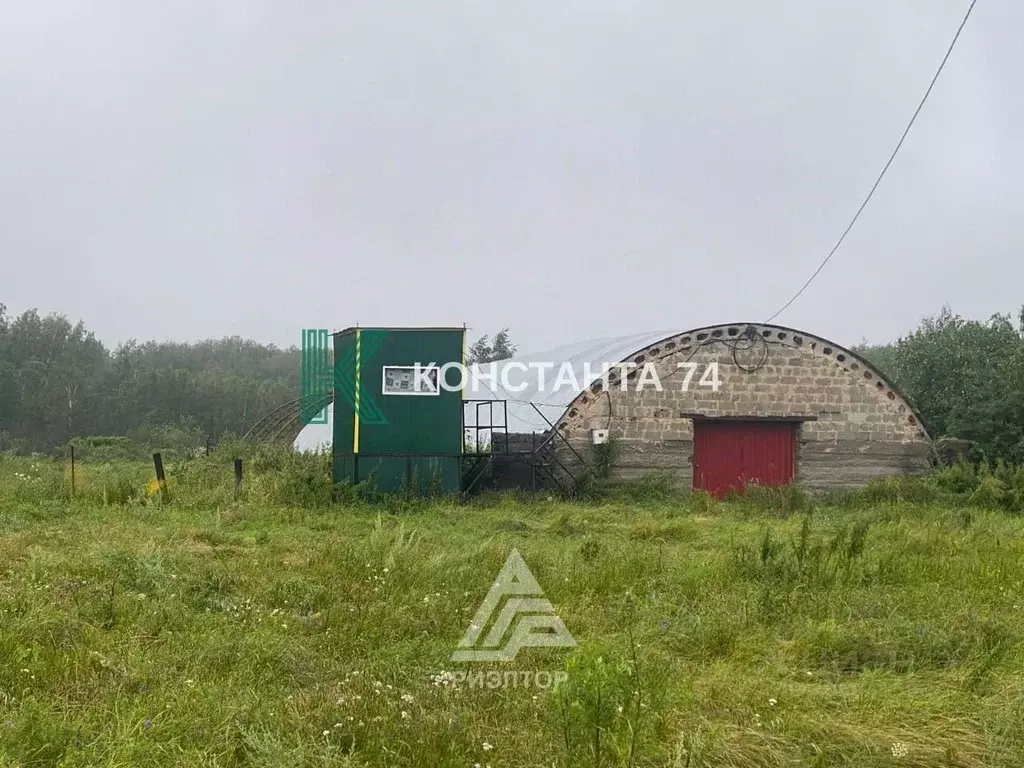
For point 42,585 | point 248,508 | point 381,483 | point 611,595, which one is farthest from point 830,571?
point 381,483

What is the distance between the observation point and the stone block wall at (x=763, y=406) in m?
16.4

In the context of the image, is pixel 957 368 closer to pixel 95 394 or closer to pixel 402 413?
pixel 402 413

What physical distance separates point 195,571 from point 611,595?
3409mm

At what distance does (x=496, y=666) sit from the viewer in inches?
197

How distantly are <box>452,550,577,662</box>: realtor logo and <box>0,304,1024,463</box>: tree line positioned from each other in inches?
553

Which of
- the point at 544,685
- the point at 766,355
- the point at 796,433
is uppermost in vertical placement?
the point at 766,355

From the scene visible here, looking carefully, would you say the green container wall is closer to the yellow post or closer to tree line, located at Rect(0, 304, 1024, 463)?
the yellow post

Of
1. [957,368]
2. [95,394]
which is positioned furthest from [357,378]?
[95,394]

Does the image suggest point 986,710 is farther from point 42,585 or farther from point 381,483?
point 381,483

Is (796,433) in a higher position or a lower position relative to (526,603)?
higher

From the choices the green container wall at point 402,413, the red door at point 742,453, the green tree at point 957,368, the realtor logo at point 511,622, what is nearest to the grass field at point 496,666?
the realtor logo at point 511,622

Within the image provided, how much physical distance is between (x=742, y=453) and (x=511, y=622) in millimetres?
11787

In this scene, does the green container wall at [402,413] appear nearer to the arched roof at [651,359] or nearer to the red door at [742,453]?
the arched roof at [651,359]

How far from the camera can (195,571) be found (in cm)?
708
